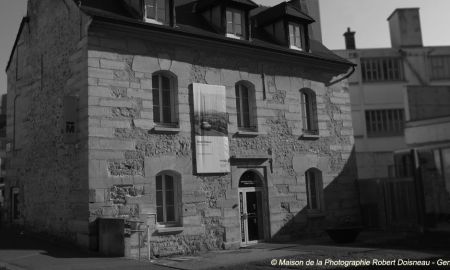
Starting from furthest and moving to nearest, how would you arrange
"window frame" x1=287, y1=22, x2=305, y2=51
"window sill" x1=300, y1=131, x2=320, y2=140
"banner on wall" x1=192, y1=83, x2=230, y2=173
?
"window frame" x1=287, y1=22, x2=305, y2=51
"window sill" x1=300, y1=131, x2=320, y2=140
"banner on wall" x1=192, y1=83, x2=230, y2=173

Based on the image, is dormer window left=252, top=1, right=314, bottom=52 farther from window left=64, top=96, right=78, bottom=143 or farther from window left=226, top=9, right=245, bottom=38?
window left=64, top=96, right=78, bottom=143

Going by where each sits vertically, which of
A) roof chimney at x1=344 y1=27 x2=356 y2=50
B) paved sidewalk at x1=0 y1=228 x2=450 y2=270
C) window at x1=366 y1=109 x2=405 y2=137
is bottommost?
paved sidewalk at x1=0 y1=228 x2=450 y2=270

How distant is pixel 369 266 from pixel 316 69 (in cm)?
958

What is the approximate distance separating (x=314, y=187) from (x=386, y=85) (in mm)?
14384

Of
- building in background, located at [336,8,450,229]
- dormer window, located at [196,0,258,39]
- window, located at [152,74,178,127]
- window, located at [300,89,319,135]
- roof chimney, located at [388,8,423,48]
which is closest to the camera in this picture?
window, located at [152,74,178,127]

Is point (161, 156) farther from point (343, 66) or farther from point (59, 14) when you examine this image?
point (343, 66)

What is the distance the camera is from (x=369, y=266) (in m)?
9.55

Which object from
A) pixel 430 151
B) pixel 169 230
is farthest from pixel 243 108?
pixel 430 151

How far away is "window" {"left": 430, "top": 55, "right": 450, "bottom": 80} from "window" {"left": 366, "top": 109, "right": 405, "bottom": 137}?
3.90m

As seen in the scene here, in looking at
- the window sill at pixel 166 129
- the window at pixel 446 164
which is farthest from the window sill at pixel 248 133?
the window at pixel 446 164

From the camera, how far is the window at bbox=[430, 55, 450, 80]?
30.3 metres

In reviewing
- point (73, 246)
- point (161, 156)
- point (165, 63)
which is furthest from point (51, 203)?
point (165, 63)

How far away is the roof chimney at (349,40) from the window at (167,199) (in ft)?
67.3

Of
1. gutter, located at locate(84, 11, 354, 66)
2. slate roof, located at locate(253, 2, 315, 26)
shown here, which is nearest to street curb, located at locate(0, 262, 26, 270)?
gutter, located at locate(84, 11, 354, 66)
